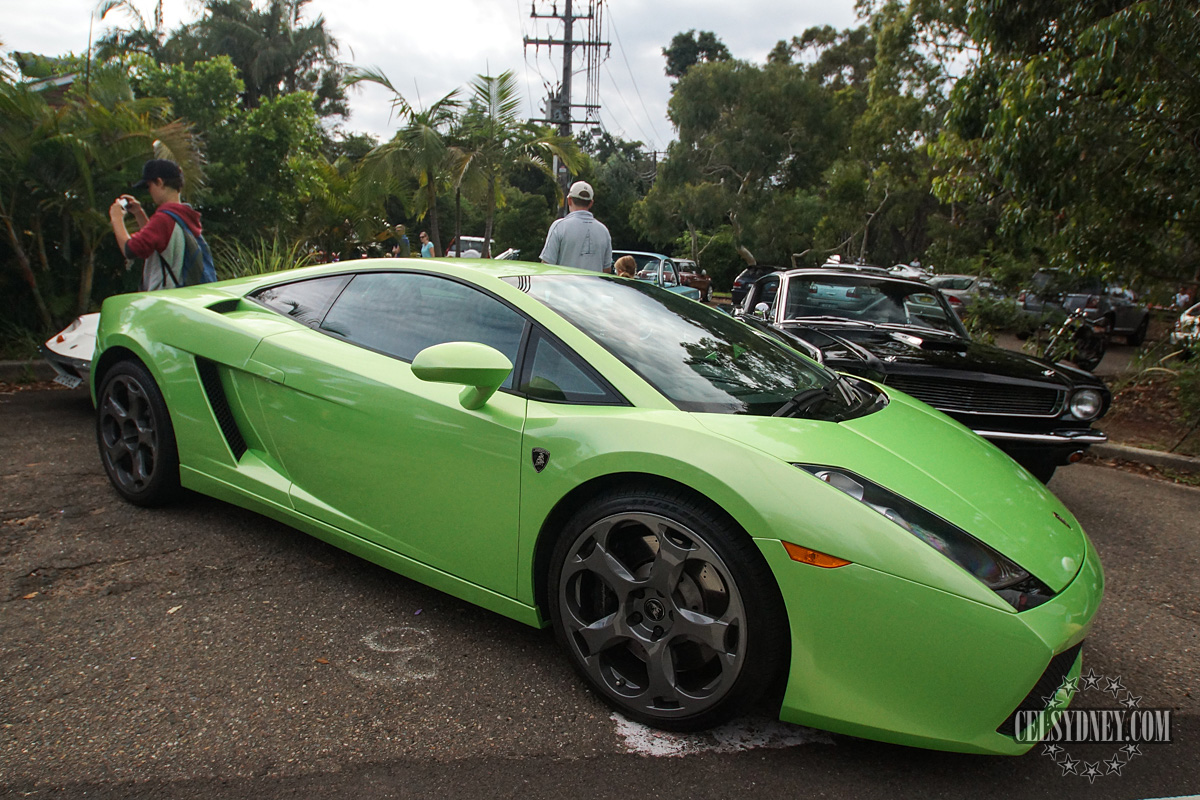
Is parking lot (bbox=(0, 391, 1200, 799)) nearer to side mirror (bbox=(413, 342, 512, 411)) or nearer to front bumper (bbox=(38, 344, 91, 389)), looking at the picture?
side mirror (bbox=(413, 342, 512, 411))

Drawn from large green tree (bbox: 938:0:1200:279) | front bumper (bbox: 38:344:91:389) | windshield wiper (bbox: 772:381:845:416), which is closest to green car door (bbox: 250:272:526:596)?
windshield wiper (bbox: 772:381:845:416)

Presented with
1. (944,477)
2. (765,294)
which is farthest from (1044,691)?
(765,294)

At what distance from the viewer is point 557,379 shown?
2430 millimetres

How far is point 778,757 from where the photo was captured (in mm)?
2115

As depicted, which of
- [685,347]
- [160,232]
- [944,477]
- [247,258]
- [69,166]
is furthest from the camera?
[247,258]

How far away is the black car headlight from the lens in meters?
1.88

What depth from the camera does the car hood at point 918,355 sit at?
477 centimetres

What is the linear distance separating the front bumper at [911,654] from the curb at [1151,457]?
15.7 ft

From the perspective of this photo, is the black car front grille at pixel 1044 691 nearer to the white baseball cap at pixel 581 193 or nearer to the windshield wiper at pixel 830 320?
the windshield wiper at pixel 830 320

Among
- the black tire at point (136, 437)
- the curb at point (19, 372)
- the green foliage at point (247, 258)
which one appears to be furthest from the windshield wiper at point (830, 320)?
the curb at point (19, 372)

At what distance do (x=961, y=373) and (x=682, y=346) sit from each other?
8.90 ft

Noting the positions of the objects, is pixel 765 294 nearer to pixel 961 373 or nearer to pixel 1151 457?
pixel 961 373

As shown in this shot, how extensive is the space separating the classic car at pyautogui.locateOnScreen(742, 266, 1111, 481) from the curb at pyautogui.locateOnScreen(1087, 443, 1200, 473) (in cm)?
151

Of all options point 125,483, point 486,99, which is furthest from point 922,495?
point 486,99
